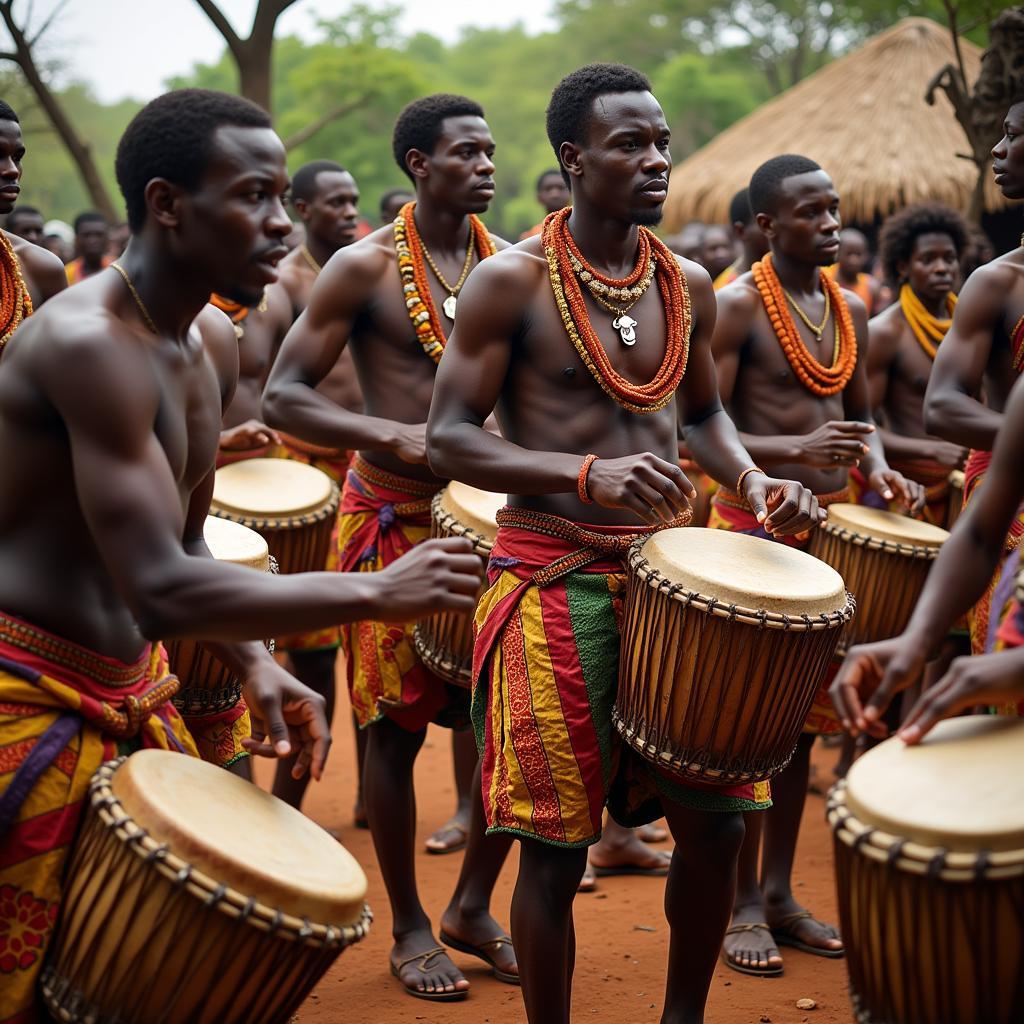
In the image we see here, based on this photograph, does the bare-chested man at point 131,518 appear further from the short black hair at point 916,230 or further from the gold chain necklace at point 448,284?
the short black hair at point 916,230

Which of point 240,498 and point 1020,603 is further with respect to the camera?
point 240,498

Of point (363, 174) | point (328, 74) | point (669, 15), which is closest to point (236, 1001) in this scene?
point (328, 74)

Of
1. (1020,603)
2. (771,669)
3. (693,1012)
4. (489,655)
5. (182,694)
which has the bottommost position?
A: (693,1012)

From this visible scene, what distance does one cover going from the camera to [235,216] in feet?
9.15

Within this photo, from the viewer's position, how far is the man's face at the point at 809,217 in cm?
552

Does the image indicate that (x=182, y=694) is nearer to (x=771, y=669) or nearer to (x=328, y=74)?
(x=771, y=669)

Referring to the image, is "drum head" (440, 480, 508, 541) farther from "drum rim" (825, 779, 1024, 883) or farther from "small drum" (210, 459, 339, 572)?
"drum rim" (825, 779, 1024, 883)

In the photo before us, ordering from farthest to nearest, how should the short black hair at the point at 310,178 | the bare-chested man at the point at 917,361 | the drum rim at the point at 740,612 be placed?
the short black hair at the point at 310,178
the bare-chested man at the point at 917,361
the drum rim at the point at 740,612

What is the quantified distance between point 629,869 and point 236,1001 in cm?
355

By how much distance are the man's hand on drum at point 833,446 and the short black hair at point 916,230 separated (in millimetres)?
2263

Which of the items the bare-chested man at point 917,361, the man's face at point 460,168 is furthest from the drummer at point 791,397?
the man's face at point 460,168

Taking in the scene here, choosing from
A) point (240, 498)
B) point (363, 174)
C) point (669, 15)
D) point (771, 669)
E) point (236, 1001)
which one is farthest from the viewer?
point (669, 15)

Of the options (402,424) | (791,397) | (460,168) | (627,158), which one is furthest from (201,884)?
(791,397)

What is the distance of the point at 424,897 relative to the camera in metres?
5.54
